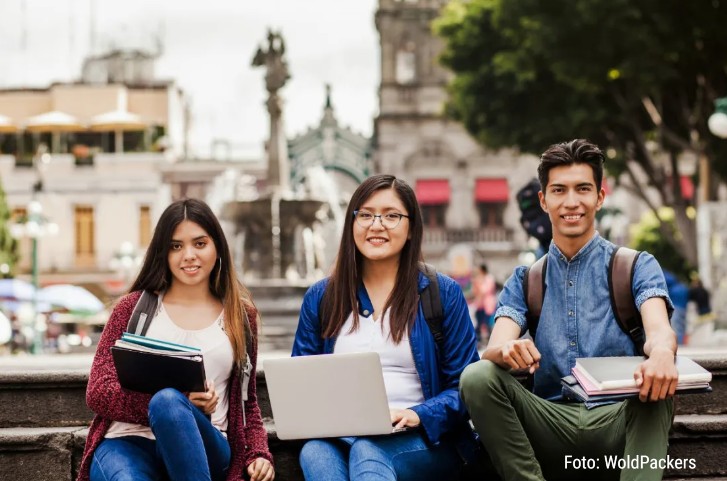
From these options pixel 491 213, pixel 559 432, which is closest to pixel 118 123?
pixel 491 213

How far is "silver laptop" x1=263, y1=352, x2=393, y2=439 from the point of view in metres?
4.11

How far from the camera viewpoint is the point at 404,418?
422 centimetres

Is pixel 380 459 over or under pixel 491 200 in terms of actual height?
under

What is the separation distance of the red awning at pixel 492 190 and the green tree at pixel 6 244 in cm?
1888

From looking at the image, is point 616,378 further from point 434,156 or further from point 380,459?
point 434,156

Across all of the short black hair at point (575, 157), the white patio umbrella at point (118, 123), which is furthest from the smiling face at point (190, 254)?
the white patio umbrella at point (118, 123)

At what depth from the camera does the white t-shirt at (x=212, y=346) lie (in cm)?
441

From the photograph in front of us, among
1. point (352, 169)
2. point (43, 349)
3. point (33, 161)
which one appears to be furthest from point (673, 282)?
point (33, 161)

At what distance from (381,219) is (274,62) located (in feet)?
46.0

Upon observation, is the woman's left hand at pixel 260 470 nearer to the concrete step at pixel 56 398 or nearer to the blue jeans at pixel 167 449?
the blue jeans at pixel 167 449

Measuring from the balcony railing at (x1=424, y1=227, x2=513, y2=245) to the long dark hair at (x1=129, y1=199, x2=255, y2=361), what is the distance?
3950cm

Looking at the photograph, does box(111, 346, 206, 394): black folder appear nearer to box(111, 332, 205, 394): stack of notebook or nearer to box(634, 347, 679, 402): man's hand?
box(111, 332, 205, 394): stack of notebook

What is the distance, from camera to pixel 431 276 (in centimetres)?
460

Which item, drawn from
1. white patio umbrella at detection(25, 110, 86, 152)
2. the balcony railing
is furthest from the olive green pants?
white patio umbrella at detection(25, 110, 86, 152)
